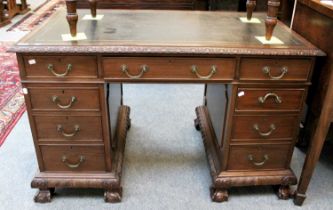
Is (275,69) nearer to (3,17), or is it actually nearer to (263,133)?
(263,133)

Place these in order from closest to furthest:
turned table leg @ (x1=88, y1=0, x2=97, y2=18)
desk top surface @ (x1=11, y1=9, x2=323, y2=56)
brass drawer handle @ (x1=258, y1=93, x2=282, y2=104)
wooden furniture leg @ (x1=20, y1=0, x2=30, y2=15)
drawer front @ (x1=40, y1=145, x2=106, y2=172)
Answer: desk top surface @ (x1=11, y1=9, x2=323, y2=56)
brass drawer handle @ (x1=258, y1=93, x2=282, y2=104)
drawer front @ (x1=40, y1=145, x2=106, y2=172)
turned table leg @ (x1=88, y1=0, x2=97, y2=18)
wooden furniture leg @ (x1=20, y1=0, x2=30, y2=15)

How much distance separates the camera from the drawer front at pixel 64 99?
1373 millimetres

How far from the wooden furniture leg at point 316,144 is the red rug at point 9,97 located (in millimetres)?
1760

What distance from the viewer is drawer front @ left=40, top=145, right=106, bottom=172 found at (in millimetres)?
1516

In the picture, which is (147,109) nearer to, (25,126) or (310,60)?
(25,126)

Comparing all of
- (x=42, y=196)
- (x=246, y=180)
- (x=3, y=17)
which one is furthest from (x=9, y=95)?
(x=3, y=17)

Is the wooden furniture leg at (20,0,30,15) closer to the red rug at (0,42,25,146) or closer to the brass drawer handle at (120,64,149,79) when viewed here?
the red rug at (0,42,25,146)

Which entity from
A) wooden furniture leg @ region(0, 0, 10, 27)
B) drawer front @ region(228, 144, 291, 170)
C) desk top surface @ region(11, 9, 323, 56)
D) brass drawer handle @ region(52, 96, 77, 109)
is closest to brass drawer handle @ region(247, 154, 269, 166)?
drawer front @ region(228, 144, 291, 170)

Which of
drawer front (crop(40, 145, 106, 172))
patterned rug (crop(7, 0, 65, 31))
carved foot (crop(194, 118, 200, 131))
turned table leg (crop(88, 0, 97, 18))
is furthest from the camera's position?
patterned rug (crop(7, 0, 65, 31))

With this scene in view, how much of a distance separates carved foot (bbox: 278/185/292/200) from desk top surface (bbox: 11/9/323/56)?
699 mm

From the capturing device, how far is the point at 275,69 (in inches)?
53.6

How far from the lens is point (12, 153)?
6.29 ft

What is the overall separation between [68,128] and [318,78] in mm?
1179

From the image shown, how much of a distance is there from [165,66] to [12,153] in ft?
3.85
